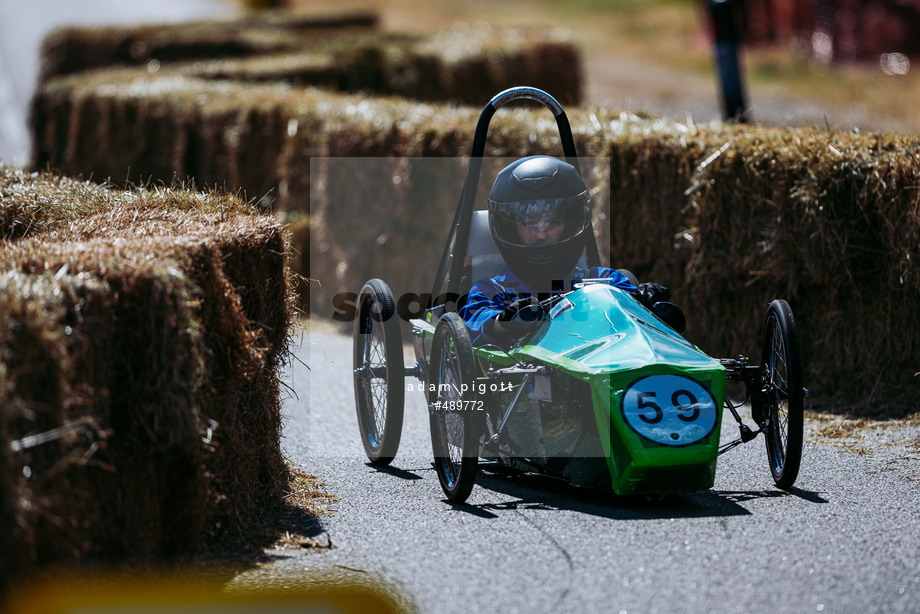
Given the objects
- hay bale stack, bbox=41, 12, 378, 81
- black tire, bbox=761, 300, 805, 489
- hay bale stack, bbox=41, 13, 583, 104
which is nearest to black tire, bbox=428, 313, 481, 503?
black tire, bbox=761, 300, 805, 489

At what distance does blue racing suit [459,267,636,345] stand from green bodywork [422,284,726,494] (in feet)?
1.37

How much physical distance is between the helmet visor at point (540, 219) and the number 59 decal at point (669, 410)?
1.27m

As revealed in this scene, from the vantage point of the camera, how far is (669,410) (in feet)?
16.8

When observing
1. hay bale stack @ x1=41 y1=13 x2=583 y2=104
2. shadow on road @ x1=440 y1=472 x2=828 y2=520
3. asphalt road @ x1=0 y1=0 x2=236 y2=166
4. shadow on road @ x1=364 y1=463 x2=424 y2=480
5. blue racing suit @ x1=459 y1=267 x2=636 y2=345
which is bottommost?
shadow on road @ x1=440 y1=472 x2=828 y2=520

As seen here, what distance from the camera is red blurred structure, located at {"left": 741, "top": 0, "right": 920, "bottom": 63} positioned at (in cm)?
2638

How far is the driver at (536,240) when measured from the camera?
604 centimetres

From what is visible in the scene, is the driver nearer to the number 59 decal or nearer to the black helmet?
the black helmet

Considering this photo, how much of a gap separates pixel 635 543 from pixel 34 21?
33.3m

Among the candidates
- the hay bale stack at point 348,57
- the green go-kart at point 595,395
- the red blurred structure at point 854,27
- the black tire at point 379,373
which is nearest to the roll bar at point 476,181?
the green go-kart at point 595,395

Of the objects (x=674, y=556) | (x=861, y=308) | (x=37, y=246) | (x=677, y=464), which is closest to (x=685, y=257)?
(x=861, y=308)

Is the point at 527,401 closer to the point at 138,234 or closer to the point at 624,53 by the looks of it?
the point at 138,234

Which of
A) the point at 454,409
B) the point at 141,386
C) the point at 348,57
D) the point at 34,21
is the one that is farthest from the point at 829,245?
the point at 34,21

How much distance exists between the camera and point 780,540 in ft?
15.6

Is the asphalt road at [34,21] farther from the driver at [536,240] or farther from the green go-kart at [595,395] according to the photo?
the green go-kart at [595,395]
